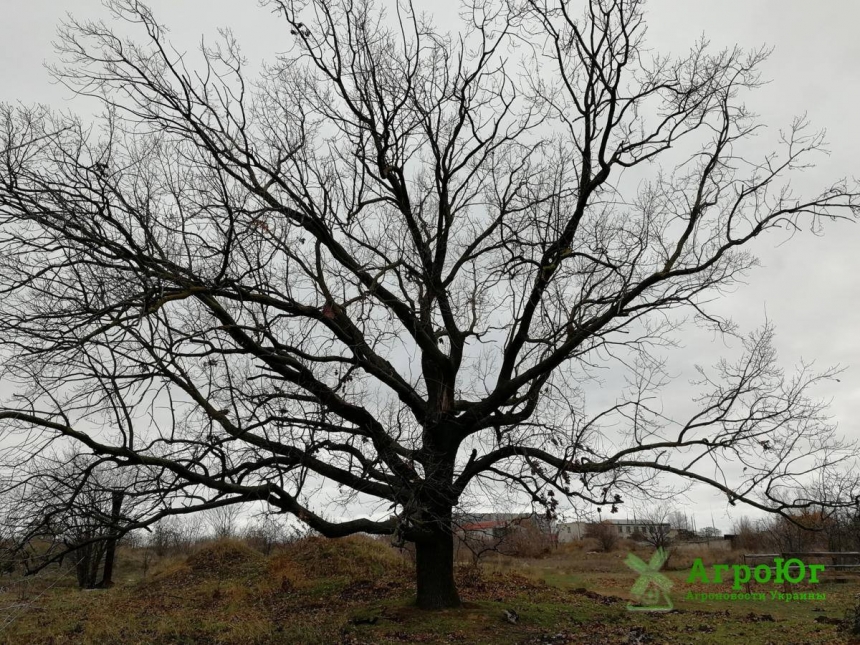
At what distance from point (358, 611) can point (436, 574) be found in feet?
6.52

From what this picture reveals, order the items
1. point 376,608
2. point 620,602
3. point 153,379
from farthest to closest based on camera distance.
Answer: point 620,602, point 376,608, point 153,379

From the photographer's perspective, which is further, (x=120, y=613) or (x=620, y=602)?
(x=120, y=613)

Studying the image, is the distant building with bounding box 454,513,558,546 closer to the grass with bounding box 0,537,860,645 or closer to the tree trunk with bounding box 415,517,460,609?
the tree trunk with bounding box 415,517,460,609

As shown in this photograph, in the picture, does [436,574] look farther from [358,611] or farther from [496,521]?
[358,611]

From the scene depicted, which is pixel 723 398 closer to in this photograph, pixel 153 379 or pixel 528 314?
pixel 528 314

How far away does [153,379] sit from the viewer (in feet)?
25.1

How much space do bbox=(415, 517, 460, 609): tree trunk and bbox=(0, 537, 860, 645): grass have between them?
0.28 metres

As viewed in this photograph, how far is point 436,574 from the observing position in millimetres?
10430

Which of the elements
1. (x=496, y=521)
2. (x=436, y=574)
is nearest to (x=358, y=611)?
(x=436, y=574)

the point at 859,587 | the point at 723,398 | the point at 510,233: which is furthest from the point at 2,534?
the point at 859,587

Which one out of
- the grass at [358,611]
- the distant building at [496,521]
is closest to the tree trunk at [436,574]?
the grass at [358,611]

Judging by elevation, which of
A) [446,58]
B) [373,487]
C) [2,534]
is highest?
[446,58]

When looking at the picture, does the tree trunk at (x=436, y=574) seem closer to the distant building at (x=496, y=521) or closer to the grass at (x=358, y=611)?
the grass at (x=358, y=611)

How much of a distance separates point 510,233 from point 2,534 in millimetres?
8824
